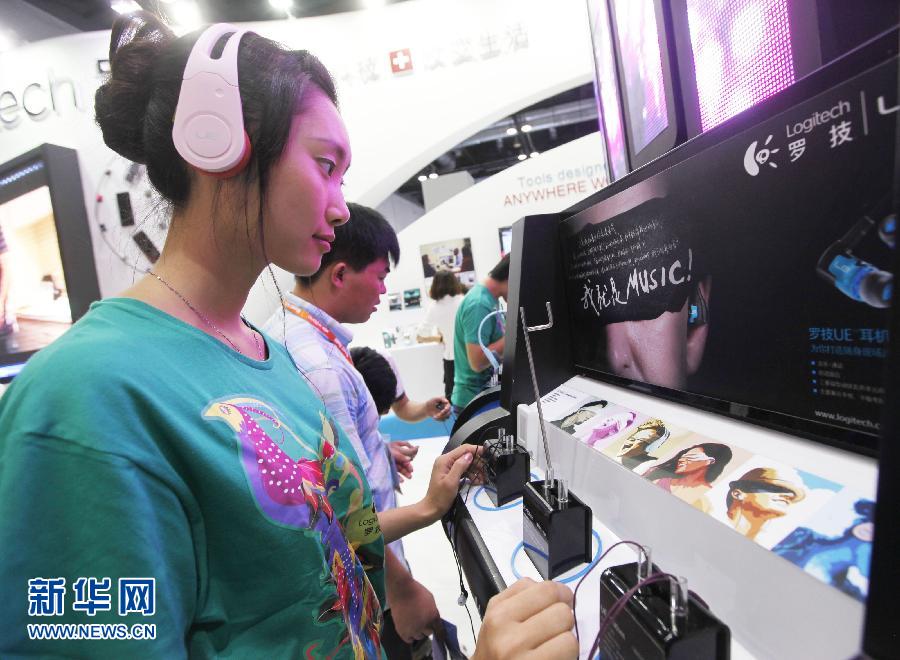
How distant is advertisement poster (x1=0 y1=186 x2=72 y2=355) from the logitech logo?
3.85m

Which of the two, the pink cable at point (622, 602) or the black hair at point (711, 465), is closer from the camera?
the pink cable at point (622, 602)

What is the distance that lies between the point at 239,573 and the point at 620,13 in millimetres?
1501

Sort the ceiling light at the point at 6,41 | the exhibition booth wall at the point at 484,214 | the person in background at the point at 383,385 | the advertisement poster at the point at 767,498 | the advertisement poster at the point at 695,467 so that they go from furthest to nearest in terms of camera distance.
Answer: the exhibition booth wall at the point at 484,214 < the ceiling light at the point at 6,41 < the person in background at the point at 383,385 < the advertisement poster at the point at 695,467 < the advertisement poster at the point at 767,498

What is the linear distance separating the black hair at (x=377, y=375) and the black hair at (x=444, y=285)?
270cm

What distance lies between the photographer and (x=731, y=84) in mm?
927

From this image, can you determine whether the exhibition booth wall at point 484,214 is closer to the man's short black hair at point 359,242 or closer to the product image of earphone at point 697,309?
the man's short black hair at point 359,242

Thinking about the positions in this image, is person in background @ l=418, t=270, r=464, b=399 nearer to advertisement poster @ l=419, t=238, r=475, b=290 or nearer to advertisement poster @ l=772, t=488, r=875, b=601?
advertisement poster @ l=419, t=238, r=475, b=290

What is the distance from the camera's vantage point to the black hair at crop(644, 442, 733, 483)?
588mm

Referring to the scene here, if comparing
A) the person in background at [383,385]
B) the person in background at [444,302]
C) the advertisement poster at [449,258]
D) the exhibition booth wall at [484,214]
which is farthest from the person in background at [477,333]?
the advertisement poster at [449,258]

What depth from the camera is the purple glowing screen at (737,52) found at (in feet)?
2.59

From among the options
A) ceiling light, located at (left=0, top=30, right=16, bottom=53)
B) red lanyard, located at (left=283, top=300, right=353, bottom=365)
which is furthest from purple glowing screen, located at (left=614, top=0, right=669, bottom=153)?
ceiling light, located at (left=0, top=30, right=16, bottom=53)

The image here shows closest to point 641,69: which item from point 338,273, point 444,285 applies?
point 338,273

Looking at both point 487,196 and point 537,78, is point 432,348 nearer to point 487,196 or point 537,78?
point 487,196

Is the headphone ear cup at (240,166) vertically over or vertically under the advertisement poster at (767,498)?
over
